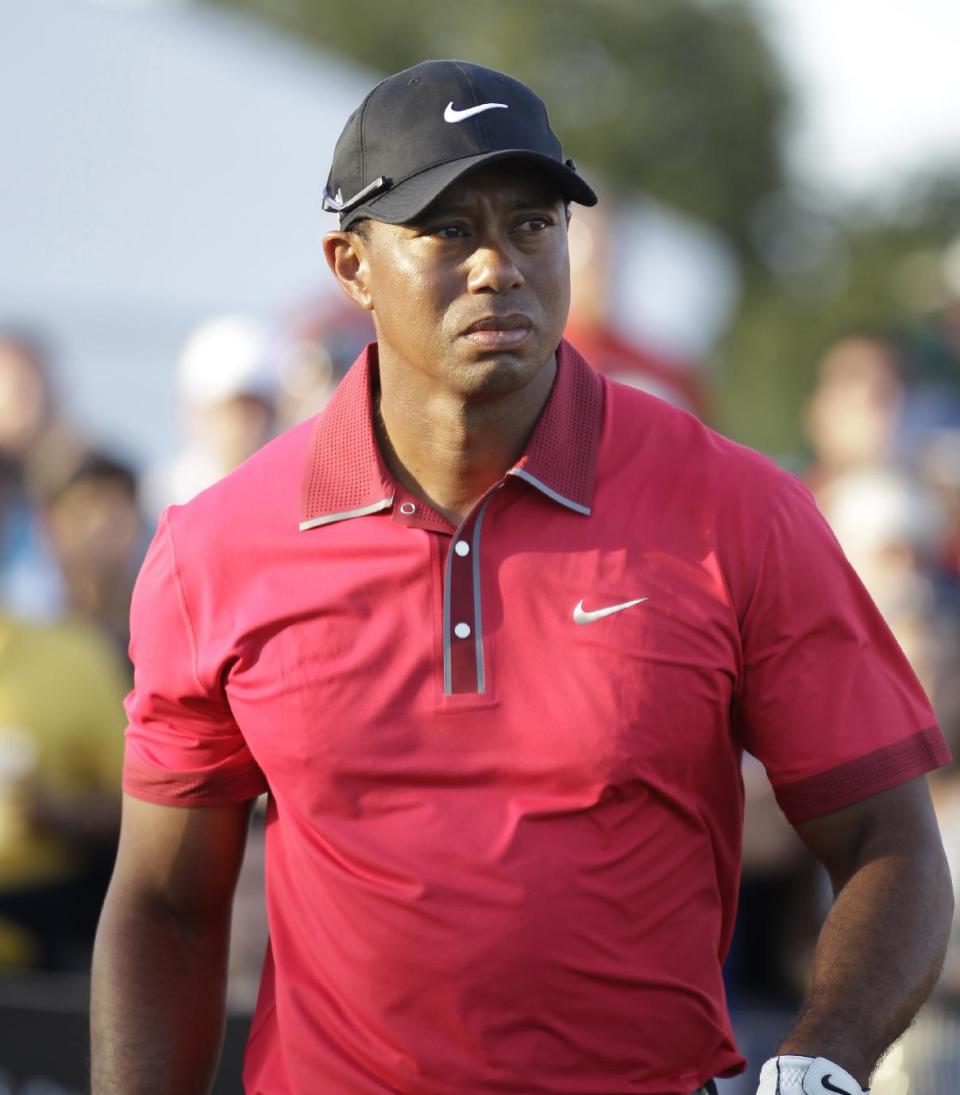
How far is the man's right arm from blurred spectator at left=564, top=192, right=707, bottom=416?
164 inches

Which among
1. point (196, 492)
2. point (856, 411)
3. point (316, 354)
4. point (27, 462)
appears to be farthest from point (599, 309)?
point (27, 462)

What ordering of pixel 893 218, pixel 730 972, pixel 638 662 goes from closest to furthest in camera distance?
pixel 638 662 < pixel 730 972 < pixel 893 218

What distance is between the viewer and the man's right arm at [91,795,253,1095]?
10.9 feet

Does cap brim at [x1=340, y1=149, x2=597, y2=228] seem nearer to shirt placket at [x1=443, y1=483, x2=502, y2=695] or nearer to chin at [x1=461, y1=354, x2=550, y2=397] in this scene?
chin at [x1=461, y1=354, x2=550, y2=397]

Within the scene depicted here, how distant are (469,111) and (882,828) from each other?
127 centimetres

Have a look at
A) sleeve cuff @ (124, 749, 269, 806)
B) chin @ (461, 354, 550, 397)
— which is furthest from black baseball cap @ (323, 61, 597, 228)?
sleeve cuff @ (124, 749, 269, 806)

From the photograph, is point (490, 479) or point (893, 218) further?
point (893, 218)

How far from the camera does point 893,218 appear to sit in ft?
191

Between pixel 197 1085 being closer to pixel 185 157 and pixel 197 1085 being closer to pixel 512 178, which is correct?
pixel 512 178

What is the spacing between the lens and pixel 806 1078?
2773mm

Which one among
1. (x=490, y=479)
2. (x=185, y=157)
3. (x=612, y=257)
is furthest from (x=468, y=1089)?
(x=185, y=157)

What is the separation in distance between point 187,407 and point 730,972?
3368 mm

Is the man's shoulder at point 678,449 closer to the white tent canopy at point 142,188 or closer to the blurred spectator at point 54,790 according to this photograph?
the blurred spectator at point 54,790

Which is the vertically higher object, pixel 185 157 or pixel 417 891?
pixel 185 157
